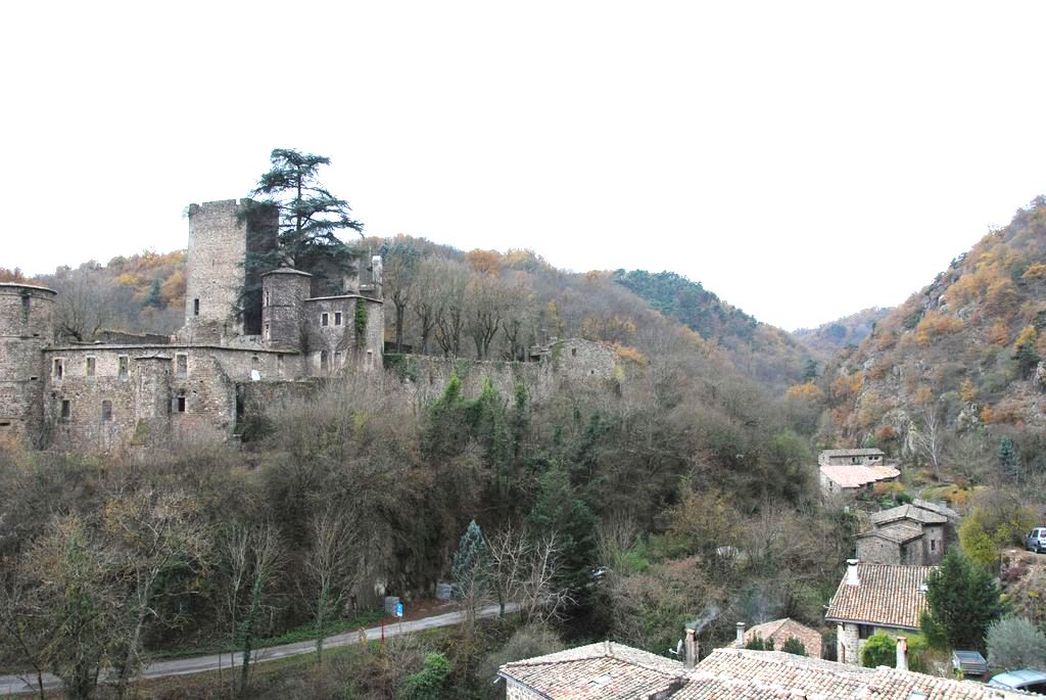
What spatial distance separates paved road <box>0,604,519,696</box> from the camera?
→ 64.6 feet

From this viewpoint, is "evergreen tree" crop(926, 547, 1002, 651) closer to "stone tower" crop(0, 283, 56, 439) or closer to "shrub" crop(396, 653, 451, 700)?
"shrub" crop(396, 653, 451, 700)

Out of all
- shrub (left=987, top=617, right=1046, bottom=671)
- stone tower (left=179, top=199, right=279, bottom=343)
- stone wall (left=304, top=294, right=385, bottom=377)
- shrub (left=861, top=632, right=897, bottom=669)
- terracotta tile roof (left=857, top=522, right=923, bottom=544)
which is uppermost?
A: stone tower (left=179, top=199, right=279, bottom=343)

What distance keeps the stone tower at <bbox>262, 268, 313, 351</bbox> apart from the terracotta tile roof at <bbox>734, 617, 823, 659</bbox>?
19.6 metres

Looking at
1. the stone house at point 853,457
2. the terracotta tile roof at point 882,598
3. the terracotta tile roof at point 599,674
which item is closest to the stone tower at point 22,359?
the terracotta tile roof at point 599,674

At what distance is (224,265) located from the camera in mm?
34219

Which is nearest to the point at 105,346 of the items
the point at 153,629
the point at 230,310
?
the point at 230,310

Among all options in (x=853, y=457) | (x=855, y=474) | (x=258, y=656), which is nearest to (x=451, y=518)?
(x=258, y=656)

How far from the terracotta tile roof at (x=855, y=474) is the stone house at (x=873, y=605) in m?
20.8

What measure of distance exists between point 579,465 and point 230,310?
53.9ft

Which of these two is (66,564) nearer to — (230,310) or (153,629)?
(153,629)

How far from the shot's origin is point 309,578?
81.9 feet

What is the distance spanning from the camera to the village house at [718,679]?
14.5 metres

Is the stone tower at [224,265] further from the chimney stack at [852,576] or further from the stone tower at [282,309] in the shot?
the chimney stack at [852,576]

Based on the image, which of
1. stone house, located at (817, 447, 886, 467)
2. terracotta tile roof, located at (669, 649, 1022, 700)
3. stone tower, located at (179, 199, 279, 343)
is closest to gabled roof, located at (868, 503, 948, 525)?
stone house, located at (817, 447, 886, 467)
